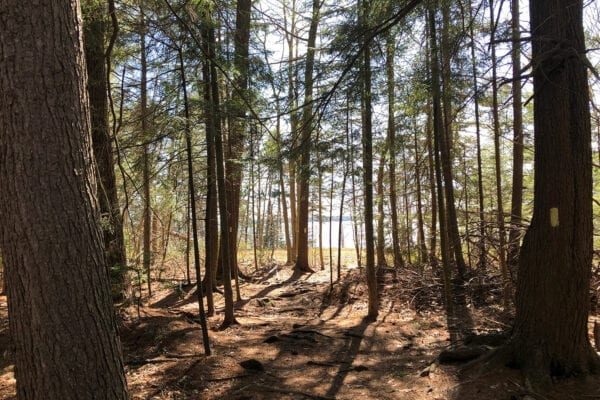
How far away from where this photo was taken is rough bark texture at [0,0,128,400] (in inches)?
98.3

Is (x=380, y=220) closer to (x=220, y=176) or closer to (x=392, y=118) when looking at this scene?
(x=392, y=118)

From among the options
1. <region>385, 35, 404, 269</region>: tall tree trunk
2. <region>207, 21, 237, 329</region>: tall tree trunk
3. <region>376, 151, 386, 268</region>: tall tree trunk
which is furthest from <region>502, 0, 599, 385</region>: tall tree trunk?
<region>376, 151, 386, 268</region>: tall tree trunk

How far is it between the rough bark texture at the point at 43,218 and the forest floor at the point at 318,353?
3132 mm

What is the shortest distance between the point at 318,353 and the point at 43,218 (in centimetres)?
587

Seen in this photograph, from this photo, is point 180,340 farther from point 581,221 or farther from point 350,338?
point 581,221

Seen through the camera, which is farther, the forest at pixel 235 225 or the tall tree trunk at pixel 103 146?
the tall tree trunk at pixel 103 146

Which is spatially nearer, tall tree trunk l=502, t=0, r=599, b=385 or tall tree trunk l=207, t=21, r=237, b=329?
tall tree trunk l=502, t=0, r=599, b=385

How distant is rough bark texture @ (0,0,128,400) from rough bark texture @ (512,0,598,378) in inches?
161

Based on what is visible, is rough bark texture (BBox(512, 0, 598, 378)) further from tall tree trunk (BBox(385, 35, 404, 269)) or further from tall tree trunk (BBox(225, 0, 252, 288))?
tall tree trunk (BBox(225, 0, 252, 288))

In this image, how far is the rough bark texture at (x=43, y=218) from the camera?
2.50 metres

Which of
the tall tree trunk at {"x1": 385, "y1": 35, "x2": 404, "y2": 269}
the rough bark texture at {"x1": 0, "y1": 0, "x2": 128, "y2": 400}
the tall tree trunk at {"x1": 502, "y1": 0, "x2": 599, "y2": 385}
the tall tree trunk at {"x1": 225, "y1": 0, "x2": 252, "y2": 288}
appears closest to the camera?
the rough bark texture at {"x1": 0, "y1": 0, "x2": 128, "y2": 400}

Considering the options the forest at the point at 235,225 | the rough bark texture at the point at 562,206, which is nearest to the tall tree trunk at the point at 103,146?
the forest at the point at 235,225

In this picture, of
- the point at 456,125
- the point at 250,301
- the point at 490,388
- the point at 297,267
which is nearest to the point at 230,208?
the point at 250,301

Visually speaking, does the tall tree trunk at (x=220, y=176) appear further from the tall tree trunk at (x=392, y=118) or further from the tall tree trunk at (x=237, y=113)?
the tall tree trunk at (x=392, y=118)
